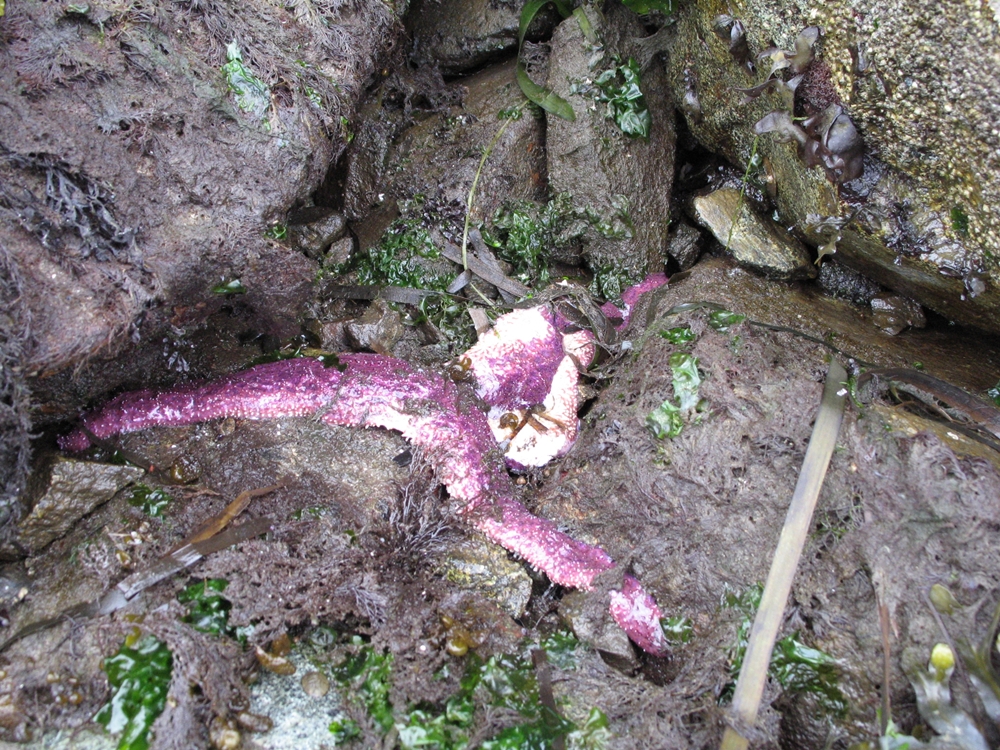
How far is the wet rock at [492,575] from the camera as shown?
2738 mm

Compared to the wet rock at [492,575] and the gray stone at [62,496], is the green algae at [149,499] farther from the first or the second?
the wet rock at [492,575]

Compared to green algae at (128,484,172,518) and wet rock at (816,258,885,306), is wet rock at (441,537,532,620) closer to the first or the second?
green algae at (128,484,172,518)

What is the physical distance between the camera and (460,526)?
2.88 metres

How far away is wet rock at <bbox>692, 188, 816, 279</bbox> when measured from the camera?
3498 mm

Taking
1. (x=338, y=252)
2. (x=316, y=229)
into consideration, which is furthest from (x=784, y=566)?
(x=316, y=229)

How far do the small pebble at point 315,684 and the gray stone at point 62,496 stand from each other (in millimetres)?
1135

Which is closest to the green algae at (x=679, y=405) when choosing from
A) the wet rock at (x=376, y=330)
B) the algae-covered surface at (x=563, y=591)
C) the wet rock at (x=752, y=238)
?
the algae-covered surface at (x=563, y=591)

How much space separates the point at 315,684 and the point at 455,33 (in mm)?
3712

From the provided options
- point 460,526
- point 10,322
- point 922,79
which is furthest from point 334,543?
point 922,79

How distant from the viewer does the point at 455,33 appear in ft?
13.4

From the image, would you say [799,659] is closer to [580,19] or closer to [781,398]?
[781,398]

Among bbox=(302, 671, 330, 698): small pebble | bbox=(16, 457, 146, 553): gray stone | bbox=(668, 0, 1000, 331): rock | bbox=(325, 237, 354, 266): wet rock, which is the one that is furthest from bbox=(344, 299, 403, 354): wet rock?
bbox=(668, 0, 1000, 331): rock

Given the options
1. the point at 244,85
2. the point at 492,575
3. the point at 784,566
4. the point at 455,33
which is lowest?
the point at 492,575

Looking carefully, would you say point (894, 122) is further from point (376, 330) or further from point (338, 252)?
point (338, 252)
